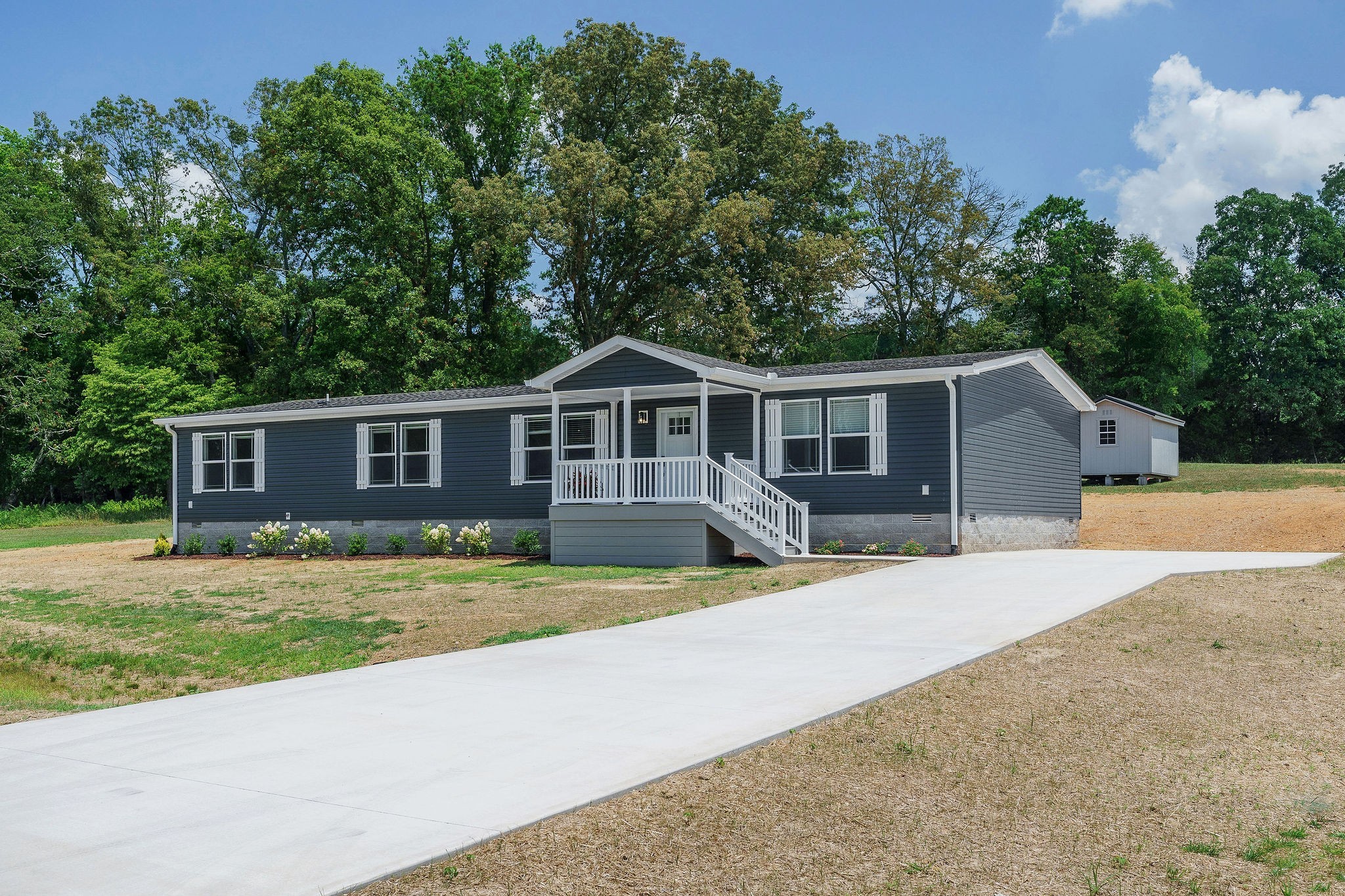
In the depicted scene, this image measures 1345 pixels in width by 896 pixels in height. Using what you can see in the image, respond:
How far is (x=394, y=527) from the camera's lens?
24.0 metres

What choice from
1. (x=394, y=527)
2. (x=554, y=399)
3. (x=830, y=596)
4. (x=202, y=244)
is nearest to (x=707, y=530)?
(x=554, y=399)

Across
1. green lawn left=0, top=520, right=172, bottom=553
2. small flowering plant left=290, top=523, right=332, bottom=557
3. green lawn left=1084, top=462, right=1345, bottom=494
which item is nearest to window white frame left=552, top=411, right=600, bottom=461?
small flowering plant left=290, top=523, right=332, bottom=557

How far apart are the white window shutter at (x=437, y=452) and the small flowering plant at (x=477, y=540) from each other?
5.18ft

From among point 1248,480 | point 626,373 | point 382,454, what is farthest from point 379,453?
point 1248,480

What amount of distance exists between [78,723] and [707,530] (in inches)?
510

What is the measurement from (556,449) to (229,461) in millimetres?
9786

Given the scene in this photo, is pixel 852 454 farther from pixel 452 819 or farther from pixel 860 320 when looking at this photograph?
pixel 860 320

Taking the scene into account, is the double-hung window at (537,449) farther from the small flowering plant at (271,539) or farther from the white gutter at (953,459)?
the white gutter at (953,459)

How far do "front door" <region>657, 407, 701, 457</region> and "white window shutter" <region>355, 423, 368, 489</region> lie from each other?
7.08 m

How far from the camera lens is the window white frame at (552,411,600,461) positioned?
71.7 ft

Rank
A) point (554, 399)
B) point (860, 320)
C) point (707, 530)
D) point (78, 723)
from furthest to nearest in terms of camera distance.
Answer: point (860, 320), point (554, 399), point (707, 530), point (78, 723)

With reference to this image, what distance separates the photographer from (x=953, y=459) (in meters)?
18.9

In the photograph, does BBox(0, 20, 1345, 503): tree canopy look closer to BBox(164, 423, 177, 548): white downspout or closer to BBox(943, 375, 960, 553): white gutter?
BBox(164, 423, 177, 548): white downspout

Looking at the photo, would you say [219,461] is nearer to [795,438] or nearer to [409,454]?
[409,454]
